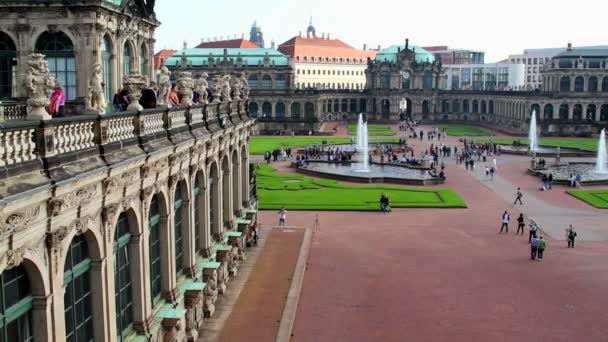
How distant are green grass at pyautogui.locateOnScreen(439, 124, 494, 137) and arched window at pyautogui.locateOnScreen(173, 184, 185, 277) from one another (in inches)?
3864

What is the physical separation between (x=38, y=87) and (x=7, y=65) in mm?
16932

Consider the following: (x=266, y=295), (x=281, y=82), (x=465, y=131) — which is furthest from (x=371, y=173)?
(x=281, y=82)

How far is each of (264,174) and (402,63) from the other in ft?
295

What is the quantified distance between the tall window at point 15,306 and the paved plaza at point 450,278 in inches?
522

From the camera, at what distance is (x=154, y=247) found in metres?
22.5

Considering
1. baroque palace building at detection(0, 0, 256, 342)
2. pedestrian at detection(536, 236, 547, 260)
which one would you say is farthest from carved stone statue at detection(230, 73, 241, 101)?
pedestrian at detection(536, 236, 547, 260)

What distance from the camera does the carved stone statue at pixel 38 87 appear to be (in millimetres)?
13688

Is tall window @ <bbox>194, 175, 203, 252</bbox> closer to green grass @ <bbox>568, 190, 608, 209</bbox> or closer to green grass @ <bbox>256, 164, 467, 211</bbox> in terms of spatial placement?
green grass @ <bbox>256, 164, 467, 211</bbox>

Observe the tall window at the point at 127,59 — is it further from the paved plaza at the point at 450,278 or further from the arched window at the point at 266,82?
the arched window at the point at 266,82

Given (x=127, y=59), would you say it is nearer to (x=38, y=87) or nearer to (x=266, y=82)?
(x=38, y=87)

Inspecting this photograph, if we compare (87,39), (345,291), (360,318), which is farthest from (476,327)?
(87,39)

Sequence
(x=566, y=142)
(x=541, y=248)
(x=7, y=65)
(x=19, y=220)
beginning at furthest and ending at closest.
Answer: (x=566, y=142), (x=541, y=248), (x=7, y=65), (x=19, y=220)

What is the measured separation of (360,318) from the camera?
91.9ft

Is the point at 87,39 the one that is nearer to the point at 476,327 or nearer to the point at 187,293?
the point at 187,293
